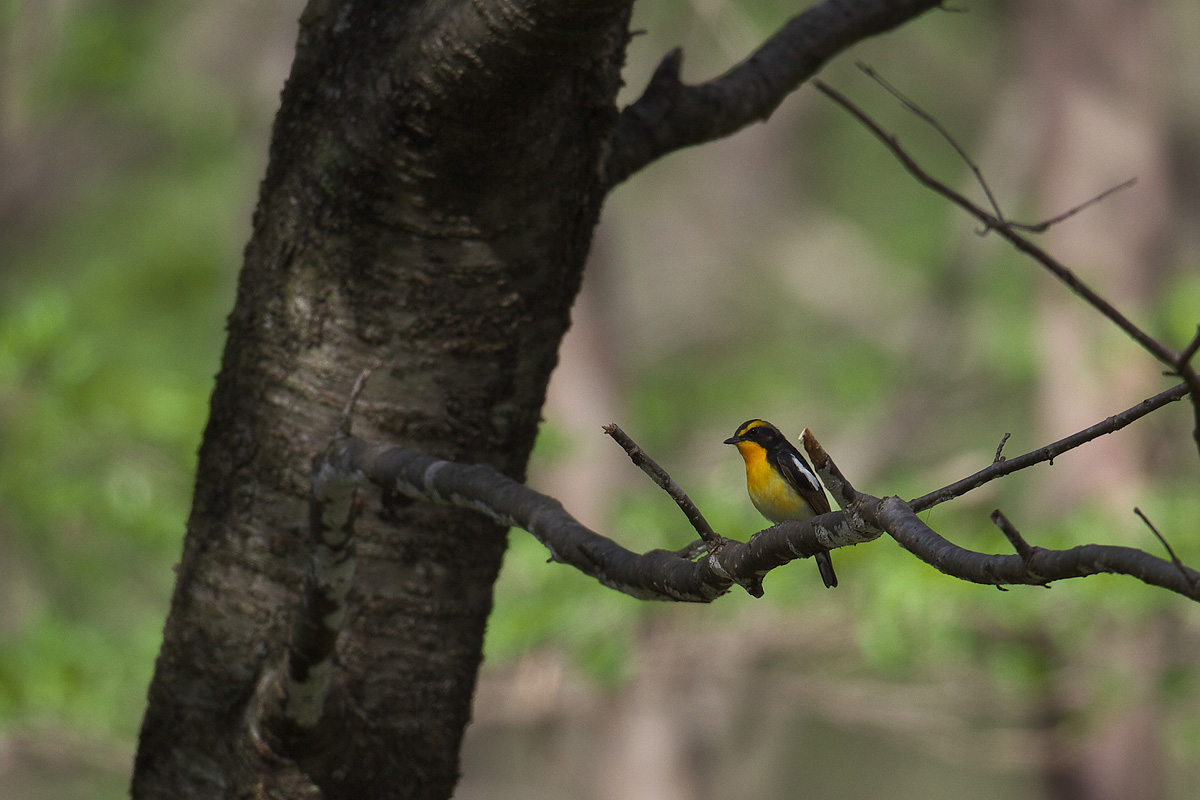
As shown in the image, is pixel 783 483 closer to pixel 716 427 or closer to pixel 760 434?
pixel 760 434

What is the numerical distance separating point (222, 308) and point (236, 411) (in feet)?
31.2

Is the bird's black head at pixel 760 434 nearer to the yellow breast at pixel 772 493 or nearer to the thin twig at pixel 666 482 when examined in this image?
the yellow breast at pixel 772 493

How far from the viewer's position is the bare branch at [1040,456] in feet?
3.31

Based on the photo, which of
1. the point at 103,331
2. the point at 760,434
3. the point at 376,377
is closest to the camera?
the point at 376,377

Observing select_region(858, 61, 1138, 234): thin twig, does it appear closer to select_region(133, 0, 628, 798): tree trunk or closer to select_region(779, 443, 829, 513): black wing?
select_region(133, 0, 628, 798): tree trunk

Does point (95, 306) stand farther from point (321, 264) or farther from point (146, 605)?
point (321, 264)

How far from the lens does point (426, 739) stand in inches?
73.3

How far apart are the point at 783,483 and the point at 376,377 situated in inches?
63.8

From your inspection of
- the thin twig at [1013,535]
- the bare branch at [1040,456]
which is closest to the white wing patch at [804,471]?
the bare branch at [1040,456]

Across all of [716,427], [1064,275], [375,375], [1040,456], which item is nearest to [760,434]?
[375,375]

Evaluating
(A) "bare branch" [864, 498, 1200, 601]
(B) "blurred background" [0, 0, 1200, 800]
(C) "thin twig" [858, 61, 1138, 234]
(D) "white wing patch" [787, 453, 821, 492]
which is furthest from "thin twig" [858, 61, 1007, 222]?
(B) "blurred background" [0, 0, 1200, 800]

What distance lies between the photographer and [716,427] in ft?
34.2

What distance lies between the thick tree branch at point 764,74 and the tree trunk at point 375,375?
1.21 feet

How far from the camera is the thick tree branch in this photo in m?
2.20
